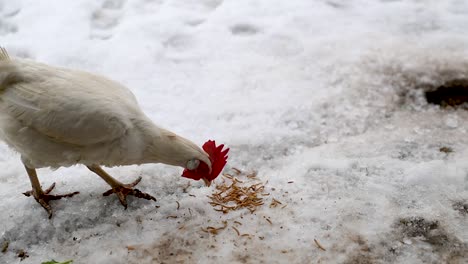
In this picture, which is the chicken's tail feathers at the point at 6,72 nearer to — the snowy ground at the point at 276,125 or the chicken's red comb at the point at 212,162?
the snowy ground at the point at 276,125

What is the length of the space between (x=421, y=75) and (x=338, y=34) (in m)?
1.09

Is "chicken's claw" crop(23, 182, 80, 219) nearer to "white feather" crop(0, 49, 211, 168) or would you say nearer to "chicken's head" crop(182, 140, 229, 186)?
"white feather" crop(0, 49, 211, 168)


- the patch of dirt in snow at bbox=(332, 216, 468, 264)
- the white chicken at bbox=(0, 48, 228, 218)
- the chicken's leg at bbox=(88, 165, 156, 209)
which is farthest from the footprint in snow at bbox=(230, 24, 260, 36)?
the patch of dirt in snow at bbox=(332, 216, 468, 264)

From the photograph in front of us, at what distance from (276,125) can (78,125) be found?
1856 mm

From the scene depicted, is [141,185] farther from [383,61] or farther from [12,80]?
[383,61]

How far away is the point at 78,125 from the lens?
9.51ft

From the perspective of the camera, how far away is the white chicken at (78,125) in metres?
2.91

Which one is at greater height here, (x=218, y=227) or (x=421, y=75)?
(x=421, y=75)

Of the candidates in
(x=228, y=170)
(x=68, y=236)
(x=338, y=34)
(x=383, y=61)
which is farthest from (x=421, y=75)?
(x=68, y=236)

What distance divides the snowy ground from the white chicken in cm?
49

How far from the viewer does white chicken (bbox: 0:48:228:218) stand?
2.91 m

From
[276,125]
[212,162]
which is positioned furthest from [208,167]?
[276,125]

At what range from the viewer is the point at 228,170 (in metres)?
3.80

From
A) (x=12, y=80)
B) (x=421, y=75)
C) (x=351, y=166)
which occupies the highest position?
(x=12, y=80)
